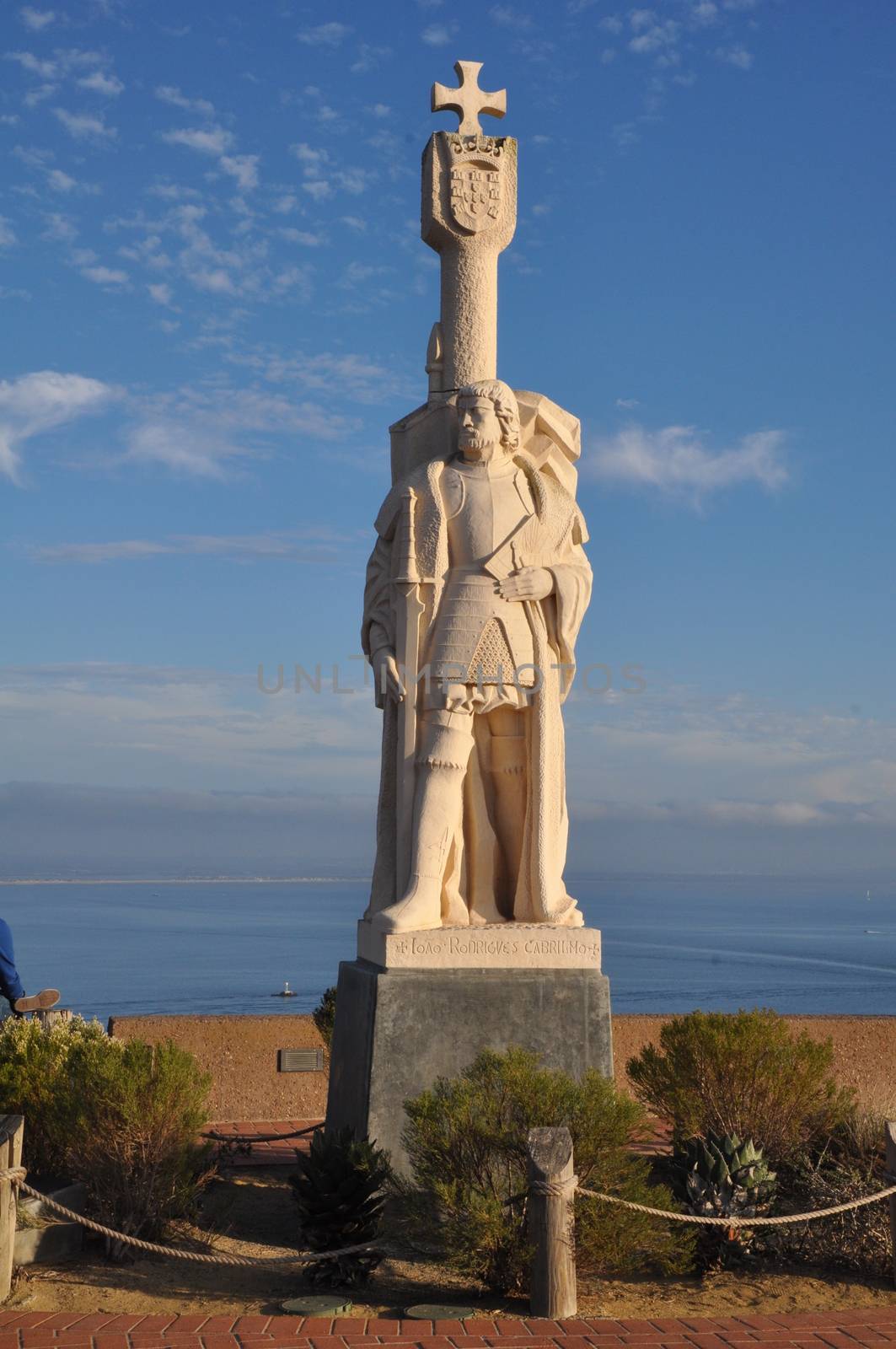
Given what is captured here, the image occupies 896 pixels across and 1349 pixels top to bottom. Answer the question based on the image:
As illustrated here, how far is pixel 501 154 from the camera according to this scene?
8562 millimetres

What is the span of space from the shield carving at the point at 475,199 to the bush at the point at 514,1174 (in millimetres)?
5005

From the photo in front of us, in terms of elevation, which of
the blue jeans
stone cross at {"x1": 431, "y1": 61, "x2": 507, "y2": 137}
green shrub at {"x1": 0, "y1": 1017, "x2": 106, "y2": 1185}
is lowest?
green shrub at {"x1": 0, "y1": 1017, "x2": 106, "y2": 1185}

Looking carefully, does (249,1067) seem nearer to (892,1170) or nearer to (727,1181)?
(727,1181)

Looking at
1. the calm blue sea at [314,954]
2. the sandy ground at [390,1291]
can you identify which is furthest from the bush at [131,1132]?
the calm blue sea at [314,954]

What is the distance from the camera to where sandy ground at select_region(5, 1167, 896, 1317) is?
579cm

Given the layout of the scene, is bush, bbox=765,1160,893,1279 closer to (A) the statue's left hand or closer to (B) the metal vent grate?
(A) the statue's left hand

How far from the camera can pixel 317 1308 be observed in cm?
566

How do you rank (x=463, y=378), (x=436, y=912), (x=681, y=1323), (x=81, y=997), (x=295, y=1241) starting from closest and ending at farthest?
(x=681, y=1323), (x=295, y=1241), (x=436, y=912), (x=463, y=378), (x=81, y=997)

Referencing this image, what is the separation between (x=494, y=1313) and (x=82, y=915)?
68.6 metres

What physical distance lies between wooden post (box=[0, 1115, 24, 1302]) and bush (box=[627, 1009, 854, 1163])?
3.51 meters

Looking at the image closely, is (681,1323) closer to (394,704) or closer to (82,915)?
(394,704)

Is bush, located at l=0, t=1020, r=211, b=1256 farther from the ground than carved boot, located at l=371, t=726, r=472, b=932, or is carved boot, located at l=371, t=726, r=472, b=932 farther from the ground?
carved boot, located at l=371, t=726, r=472, b=932

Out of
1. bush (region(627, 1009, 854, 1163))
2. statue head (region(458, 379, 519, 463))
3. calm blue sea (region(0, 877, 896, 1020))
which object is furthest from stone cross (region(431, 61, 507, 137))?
calm blue sea (region(0, 877, 896, 1020))

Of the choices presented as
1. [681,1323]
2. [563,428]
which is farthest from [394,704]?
[681,1323]
